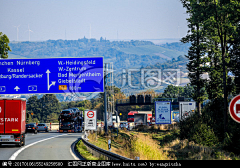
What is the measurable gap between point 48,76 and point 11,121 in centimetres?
1168

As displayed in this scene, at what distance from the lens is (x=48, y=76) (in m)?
34.0

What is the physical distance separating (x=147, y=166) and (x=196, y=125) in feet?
70.8

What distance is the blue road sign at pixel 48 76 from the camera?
3378 cm

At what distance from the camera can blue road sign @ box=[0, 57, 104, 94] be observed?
33.8 meters

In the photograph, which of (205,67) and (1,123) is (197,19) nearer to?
(205,67)

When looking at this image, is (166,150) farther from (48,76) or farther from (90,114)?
(48,76)

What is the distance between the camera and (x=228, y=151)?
79.3 ft

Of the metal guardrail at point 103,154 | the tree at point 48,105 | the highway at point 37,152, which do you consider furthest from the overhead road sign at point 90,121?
the tree at point 48,105

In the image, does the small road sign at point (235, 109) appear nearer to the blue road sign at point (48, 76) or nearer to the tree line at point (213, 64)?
the tree line at point (213, 64)

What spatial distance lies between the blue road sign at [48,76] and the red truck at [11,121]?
10.9m

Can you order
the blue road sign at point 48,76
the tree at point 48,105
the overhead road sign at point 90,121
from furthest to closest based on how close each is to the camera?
the tree at point 48,105 < the blue road sign at point 48,76 < the overhead road sign at point 90,121

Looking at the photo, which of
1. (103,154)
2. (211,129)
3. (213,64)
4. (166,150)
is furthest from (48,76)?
(213,64)

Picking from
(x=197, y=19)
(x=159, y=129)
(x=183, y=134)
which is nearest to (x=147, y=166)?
(x=183, y=134)

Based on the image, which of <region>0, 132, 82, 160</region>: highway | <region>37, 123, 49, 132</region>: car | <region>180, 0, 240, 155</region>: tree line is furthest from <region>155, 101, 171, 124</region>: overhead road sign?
<region>37, 123, 49, 132</region>: car
